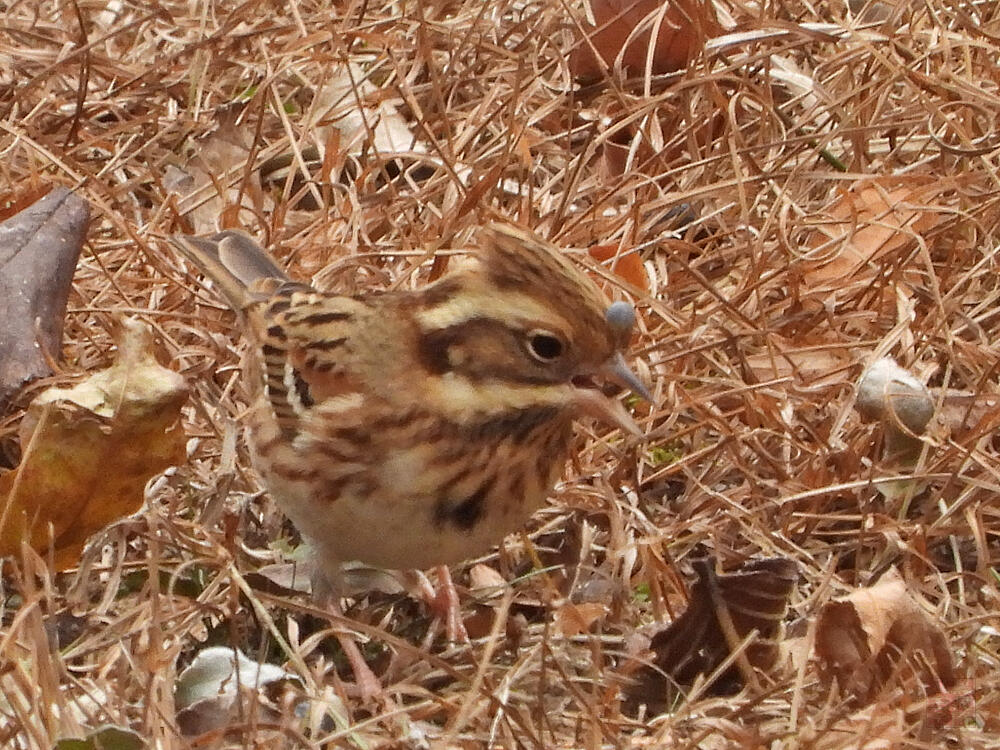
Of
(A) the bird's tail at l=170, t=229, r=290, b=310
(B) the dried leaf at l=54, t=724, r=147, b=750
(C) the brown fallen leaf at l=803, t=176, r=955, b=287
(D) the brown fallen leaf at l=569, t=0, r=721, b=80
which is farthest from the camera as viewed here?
(D) the brown fallen leaf at l=569, t=0, r=721, b=80

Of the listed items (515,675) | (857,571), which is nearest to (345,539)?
(515,675)

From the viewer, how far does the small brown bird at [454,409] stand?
2883mm

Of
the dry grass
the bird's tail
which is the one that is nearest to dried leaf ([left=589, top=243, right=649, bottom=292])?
the dry grass

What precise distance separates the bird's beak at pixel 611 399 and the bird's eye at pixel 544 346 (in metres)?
0.08

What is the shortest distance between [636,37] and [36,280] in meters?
2.26

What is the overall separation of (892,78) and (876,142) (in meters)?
0.23

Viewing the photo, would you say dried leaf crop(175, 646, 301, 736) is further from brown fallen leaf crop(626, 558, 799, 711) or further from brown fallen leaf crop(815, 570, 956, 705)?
brown fallen leaf crop(815, 570, 956, 705)

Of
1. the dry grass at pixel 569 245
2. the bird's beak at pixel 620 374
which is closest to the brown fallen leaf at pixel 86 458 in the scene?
the dry grass at pixel 569 245

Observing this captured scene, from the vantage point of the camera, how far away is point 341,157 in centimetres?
491

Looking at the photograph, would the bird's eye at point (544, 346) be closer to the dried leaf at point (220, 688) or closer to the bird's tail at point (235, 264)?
the dried leaf at point (220, 688)

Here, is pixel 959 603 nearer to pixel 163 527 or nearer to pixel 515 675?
pixel 515 675

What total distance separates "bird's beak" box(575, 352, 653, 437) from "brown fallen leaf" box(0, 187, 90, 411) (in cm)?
144

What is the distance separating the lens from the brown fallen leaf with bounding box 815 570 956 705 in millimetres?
2914

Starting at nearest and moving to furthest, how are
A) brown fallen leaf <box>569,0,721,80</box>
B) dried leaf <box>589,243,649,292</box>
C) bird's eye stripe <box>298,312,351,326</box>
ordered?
bird's eye stripe <box>298,312,351,326</box> → dried leaf <box>589,243,649,292</box> → brown fallen leaf <box>569,0,721,80</box>
